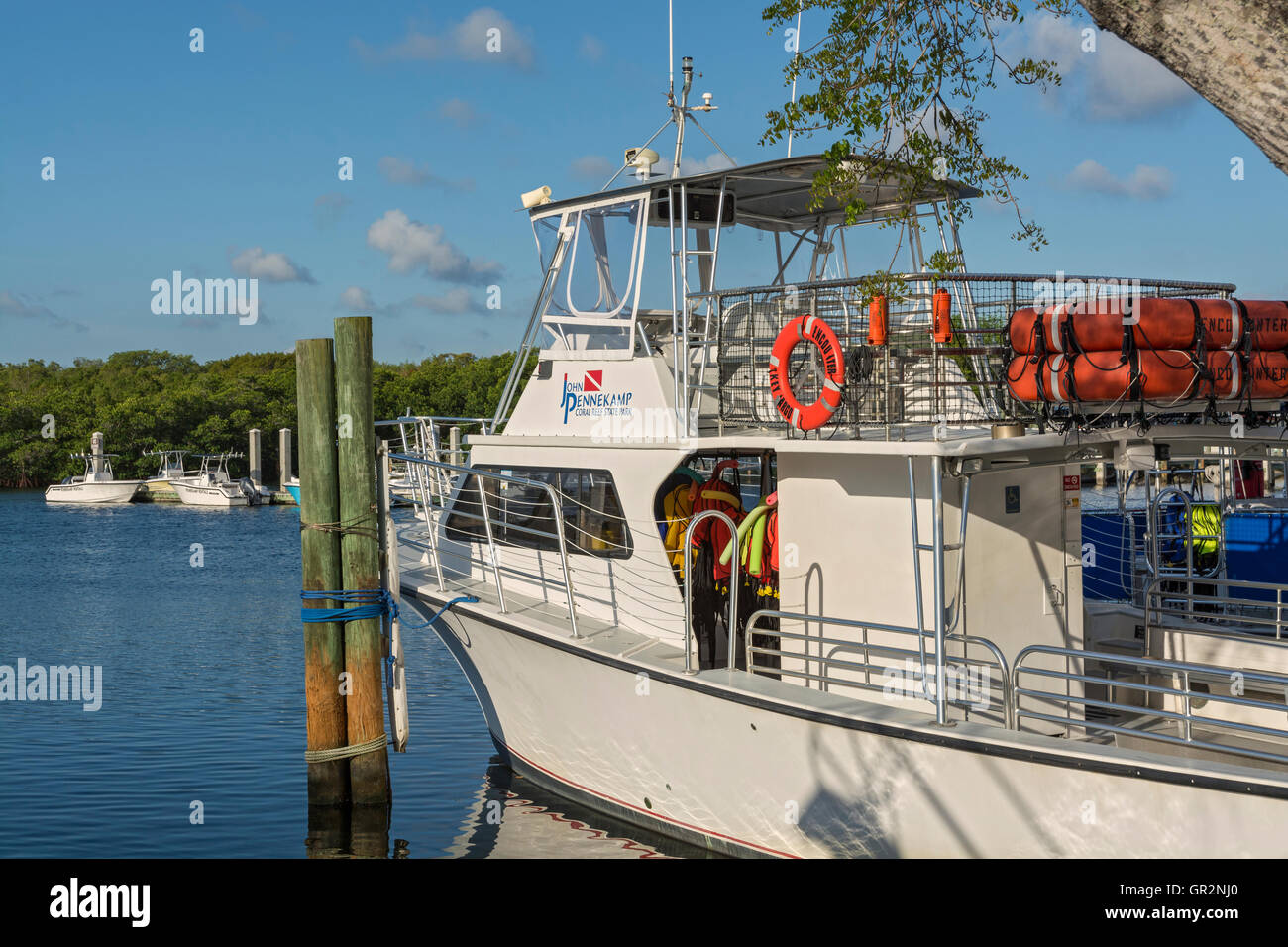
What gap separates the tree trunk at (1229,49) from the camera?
12.5 feet

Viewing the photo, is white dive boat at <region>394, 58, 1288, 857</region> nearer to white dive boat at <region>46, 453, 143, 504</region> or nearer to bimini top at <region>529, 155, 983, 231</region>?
bimini top at <region>529, 155, 983, 231</region>

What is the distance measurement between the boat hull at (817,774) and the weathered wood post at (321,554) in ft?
4.29

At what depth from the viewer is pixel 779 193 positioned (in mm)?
9719

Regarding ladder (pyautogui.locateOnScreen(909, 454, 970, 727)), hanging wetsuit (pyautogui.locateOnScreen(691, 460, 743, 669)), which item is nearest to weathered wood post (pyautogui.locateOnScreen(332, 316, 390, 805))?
hanging wetsuit (pyautogui.locateOnScreen(691, 460, 743, 669))

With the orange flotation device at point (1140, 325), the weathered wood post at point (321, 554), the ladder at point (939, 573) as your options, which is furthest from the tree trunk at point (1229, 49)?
the weathered wood post at point (321, 554)

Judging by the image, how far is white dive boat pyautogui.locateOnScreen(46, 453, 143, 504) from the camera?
59.6 metres

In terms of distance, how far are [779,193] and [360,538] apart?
14.1ft

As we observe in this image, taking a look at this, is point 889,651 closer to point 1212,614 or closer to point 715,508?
point 715,508

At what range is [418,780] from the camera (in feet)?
37.0

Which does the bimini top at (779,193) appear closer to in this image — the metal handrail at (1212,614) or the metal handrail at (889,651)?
the metal handrail at (889,651)
